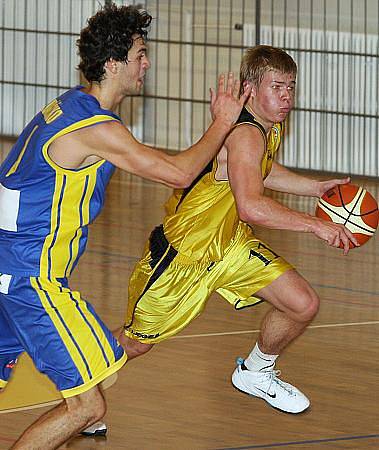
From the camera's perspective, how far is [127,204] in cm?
1100

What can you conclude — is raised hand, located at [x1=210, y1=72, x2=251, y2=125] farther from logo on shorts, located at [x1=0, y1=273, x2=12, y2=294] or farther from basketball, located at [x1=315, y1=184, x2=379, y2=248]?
basketball, located at [x1=315, y1=184, x2=379, y2=248]

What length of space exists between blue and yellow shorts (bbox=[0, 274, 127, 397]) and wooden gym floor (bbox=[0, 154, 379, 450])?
0.77 m

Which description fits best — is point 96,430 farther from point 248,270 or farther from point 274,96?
point 274,96

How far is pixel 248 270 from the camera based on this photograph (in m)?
5.44

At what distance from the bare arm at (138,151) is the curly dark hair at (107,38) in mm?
259

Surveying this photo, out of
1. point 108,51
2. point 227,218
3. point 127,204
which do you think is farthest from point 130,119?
point 108,51

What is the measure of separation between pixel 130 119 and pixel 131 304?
828 cm

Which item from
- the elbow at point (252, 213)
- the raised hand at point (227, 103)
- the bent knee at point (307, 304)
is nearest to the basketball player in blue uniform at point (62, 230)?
the raised hand at point (227, 103)

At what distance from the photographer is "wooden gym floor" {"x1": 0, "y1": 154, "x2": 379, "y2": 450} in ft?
16.6

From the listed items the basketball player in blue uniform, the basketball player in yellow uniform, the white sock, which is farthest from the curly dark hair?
the white sock

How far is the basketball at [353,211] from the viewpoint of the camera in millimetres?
5465

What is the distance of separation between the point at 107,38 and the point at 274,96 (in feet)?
3.87

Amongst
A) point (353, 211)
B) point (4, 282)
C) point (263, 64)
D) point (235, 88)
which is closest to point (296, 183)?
point (353, 211)

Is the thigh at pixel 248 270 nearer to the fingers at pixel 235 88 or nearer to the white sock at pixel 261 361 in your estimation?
the white sock at pixel 261 361
